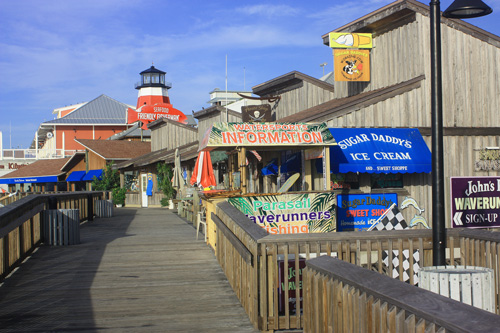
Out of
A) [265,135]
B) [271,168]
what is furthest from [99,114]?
[265,135]

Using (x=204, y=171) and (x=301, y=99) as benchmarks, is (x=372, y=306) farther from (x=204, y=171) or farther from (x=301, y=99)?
(x=301, y=99)

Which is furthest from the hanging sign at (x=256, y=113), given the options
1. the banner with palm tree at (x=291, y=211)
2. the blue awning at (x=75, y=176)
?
the blue awning at (x=75, y=176)

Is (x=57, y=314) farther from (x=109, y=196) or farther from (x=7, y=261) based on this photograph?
(x=109, y=196)

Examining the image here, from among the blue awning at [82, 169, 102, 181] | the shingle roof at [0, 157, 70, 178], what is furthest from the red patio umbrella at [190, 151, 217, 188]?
the shingle roof at [0, 157, 70, 178]

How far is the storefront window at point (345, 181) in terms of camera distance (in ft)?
51.4

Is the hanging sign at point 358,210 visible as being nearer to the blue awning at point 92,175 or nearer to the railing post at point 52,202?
the railing post at point 52,202

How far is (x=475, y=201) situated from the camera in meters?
16.7

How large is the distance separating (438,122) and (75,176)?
139ft

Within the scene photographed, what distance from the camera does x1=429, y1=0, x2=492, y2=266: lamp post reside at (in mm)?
6594

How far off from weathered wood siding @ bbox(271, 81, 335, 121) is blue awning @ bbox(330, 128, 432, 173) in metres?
5.86

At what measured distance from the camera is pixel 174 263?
11047 mm

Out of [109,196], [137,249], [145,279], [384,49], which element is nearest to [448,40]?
[384,49]

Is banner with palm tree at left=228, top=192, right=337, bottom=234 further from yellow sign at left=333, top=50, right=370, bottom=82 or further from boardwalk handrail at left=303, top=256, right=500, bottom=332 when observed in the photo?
yellow sign at left=333, top=50, right=370, bottom=82

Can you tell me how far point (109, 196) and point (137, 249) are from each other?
66.1 feet
